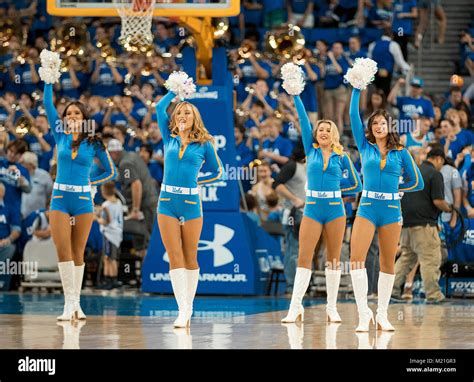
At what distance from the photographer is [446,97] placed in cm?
2434

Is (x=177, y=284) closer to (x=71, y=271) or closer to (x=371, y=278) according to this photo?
(x=71, y=271)

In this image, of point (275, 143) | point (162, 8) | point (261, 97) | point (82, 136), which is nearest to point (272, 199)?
point (275, 143)

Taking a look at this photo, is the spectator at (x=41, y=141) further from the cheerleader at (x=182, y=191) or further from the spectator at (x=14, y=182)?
the cheerleader at (x=182, y=191)

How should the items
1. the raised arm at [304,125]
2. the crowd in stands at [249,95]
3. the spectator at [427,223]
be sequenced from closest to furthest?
the raised arm at [304,125] → the spectator at [427,223] → the crowd in stands at [249,95]

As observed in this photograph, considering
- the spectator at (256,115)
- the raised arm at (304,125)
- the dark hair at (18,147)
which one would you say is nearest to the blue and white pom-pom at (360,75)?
the raised arm at (304,125)

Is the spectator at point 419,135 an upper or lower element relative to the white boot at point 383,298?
upper

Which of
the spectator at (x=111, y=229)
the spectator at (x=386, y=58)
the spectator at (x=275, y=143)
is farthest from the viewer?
the spectator at (x=386, y=58)

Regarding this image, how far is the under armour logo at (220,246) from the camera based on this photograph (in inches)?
688

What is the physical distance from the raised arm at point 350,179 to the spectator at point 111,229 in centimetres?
628

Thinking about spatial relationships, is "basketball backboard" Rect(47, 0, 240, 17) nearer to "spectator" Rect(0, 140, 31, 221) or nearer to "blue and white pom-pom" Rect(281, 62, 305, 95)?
"blue and white pom-pom" Rect(281, 62, 305, 95)

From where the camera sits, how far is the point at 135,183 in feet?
61.7

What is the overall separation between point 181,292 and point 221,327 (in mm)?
685

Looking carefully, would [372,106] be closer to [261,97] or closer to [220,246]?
[261,97]
